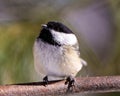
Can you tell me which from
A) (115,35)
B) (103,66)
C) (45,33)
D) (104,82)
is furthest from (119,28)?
(104,82)

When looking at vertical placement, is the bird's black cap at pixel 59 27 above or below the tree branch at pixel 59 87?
above

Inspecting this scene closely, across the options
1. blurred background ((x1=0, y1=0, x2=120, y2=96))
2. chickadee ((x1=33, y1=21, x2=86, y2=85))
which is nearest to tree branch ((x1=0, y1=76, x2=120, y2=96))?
chickadee ((x1=33, y1=21, x2=86, y2=85))

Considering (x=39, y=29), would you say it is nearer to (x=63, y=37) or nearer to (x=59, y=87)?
(x=63, y=37)

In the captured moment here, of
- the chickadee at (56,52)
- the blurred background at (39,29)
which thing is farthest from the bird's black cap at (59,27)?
the blurred background at (39,29)

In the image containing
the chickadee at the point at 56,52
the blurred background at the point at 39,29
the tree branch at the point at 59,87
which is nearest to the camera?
the tree branch at the point at 59,87

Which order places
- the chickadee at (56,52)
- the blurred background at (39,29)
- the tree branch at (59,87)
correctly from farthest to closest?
the blurred background at (39,29) → the chickadee at (56,52) → the tree branch at (59,87)

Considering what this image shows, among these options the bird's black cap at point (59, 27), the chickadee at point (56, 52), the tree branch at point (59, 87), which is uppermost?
the bird's black cap at point (59, 27)

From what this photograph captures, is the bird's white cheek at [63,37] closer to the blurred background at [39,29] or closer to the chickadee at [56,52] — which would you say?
the chickadee at [56,52]

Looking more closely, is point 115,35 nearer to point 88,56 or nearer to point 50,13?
point 88,56
